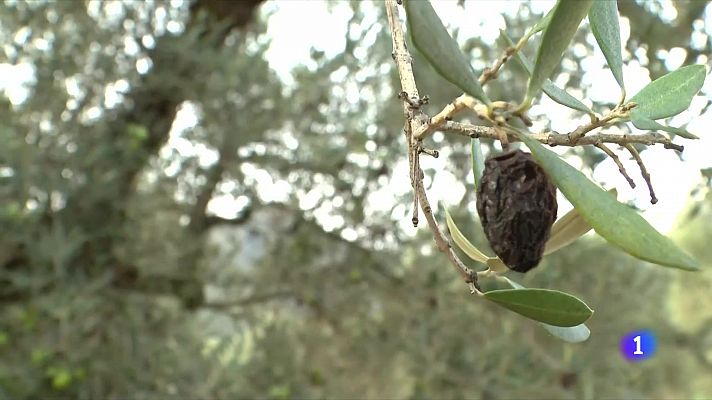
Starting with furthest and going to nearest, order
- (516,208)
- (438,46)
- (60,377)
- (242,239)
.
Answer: (242,239) → (60,377) → (516,208) → (438,46)

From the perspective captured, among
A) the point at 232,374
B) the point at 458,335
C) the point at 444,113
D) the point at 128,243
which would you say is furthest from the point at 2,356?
the point at 444,113

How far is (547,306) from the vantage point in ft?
1.35

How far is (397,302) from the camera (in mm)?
2068

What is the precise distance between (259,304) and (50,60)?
1.05 metres

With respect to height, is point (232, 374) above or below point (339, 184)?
below

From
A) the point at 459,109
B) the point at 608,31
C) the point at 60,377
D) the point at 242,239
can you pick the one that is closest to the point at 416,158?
the point at 459,109

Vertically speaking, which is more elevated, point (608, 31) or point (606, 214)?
point (608, 31)

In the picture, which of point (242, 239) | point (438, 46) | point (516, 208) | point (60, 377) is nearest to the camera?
point (438, 46)

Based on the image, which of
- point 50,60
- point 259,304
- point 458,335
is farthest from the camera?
point 259,304

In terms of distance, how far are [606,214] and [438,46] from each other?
119 mm

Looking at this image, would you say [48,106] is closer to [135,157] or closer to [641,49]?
[135,157]

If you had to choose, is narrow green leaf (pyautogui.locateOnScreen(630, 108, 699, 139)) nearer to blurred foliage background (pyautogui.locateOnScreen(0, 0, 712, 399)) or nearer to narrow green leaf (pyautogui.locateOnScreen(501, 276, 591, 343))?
narrow green leaf (pyautogui.locateOnScreen(501, 276, 591, 343))

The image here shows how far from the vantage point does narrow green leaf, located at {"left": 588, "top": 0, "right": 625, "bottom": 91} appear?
46cm

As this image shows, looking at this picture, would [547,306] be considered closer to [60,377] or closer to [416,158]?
[416,158]
